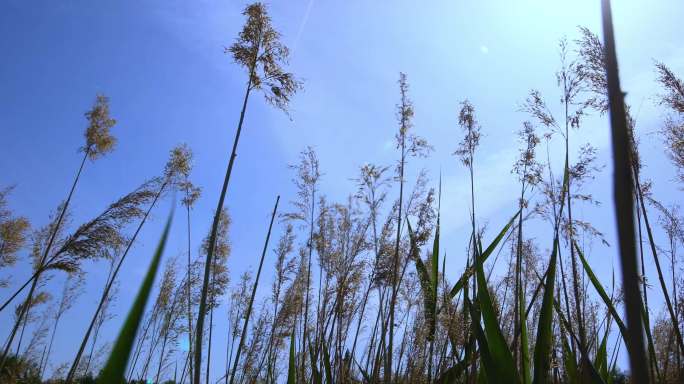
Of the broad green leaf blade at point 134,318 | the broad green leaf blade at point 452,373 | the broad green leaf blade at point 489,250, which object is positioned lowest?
the broad green leaf blade at point 134,318

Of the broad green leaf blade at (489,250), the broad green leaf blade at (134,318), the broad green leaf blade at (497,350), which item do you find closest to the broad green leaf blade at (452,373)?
the broad green leaf blade at (489,250)

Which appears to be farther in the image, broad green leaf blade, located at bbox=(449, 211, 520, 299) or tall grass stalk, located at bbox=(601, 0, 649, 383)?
broad green leaf blade, located at bbox=(449, 211, 520, 299)

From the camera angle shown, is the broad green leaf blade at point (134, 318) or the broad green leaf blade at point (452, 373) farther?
the broad green leaf blade at point (452, 373)

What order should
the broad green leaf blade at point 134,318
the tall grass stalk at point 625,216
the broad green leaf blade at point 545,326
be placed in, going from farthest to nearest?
the broad green leaf blade at point 545,326
the broad green leaf blade at point 134,318
the tall grass stalk at point 625,216

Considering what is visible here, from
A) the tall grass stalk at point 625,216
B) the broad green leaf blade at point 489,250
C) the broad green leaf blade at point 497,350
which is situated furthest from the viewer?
the broad green leaf blade at point 489,250

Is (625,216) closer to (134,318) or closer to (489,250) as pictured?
(134,318)

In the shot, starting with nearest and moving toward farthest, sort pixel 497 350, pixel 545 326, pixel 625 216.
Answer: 1. pixel 625 216
2. pixel 497 350
3. pixel 545 326

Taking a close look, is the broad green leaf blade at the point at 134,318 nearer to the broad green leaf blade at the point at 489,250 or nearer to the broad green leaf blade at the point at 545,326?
the broad green leaf blade at the point at 545,326

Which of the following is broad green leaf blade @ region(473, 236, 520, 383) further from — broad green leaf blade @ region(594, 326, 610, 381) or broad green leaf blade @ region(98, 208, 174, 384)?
broad green leaf blade @ region(98, 208, 174, 384)

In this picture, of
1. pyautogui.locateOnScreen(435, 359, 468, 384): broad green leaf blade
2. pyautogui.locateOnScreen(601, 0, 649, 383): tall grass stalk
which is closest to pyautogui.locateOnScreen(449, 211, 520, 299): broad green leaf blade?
pyautogui.locateOnScreen(435, 359, 468, 384): broad green leaf blade

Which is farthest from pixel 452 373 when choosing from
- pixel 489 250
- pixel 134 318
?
pixel 134 318

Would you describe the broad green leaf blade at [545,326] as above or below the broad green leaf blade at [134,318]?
above

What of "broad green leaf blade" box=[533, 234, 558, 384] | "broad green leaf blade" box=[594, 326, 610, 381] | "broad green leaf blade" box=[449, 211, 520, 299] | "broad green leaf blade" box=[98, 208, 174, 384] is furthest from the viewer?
"broad green leaf blade" box=[594, 326, 610, 381]

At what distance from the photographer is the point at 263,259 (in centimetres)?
301
